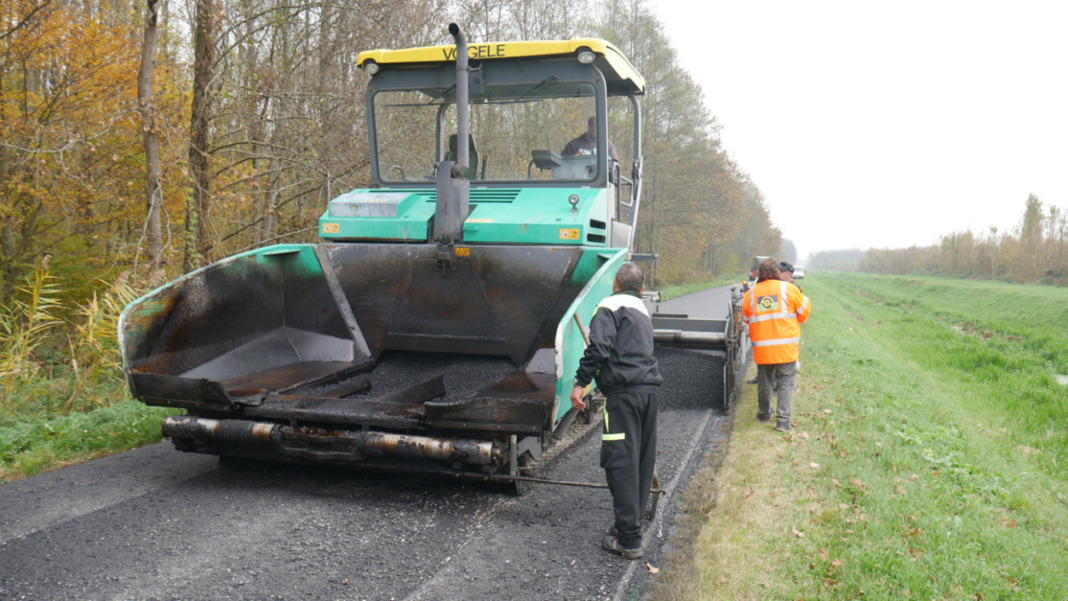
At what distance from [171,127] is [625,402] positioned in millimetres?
7648

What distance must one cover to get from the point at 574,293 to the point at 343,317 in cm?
179

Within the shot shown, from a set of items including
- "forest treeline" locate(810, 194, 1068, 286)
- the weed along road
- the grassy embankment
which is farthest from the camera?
"forest treeline" locate(810, 194, 1068, 286)

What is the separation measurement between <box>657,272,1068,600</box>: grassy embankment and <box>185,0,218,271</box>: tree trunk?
6819 millimetres

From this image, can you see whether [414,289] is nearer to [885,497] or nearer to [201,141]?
[885,497]

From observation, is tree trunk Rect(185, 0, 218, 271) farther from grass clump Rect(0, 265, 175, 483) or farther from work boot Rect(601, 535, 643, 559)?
work boot Rect(601, 535, 643, 559)

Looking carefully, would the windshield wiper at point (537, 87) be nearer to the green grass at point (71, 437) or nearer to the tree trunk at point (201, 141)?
the green grass at point (71, 437)

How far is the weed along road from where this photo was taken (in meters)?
2.98

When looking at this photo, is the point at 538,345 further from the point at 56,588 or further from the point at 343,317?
the point at 56,588

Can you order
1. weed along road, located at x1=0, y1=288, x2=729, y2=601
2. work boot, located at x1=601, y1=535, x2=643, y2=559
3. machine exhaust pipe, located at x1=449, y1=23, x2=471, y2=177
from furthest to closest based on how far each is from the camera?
1. machine exhaust pipe, located at x1=449, y1=23, x2=471, y2=177
2. work boot, located at x1=601, y1=535, x2=643, y2=559
3. weed along road, located at x1=0, y1=288, x2=729, y2=601

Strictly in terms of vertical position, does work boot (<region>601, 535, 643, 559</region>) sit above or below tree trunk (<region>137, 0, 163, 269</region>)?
below

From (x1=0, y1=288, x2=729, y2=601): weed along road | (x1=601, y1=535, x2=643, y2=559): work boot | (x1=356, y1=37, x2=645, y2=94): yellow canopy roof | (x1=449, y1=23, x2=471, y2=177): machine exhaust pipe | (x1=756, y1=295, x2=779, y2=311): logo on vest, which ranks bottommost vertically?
(x1=601, y1=535, x2=643, y2=559): work boot

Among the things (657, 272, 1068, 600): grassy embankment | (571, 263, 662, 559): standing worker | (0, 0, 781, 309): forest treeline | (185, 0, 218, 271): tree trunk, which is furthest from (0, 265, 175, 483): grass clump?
(657, 272, 1068, 600): grassy embankment

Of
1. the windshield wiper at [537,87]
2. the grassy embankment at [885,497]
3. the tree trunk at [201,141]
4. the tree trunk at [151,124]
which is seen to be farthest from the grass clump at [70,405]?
the grassy embankment at [885,497]

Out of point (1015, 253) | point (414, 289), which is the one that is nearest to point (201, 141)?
point (414, 289)
